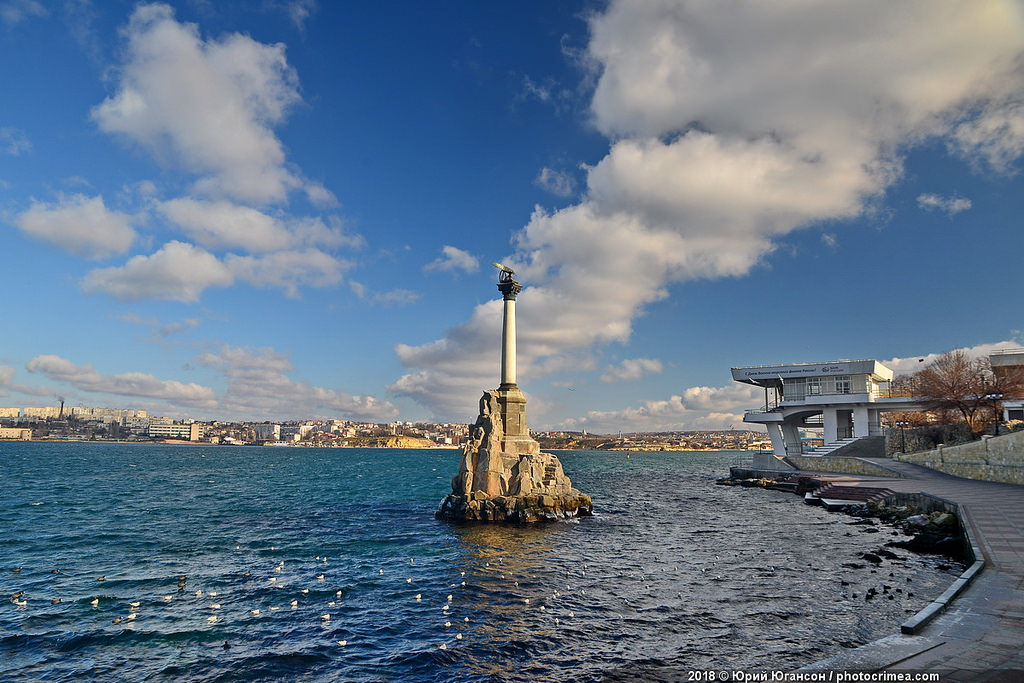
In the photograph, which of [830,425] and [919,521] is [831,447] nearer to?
[830,425]

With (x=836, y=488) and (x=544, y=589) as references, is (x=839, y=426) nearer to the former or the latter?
(x=836, y=488)

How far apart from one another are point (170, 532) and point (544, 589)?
22.9 metres

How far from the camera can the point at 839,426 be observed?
61.3 metres

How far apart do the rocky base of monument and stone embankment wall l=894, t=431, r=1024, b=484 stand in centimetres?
2667

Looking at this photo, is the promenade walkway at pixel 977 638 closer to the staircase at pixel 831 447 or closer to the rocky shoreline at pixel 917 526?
the rocky shoreline at pixel 917 526

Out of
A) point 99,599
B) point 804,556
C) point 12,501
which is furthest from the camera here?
point 12,501

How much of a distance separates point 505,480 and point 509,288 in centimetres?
1468

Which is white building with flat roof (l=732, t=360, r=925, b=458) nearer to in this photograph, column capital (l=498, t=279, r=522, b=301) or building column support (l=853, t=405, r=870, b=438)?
building column support (l=853, t=405, r=870, b=438)

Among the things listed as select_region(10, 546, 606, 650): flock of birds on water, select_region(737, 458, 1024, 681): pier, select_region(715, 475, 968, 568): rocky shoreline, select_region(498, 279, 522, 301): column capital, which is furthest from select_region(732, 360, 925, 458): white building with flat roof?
select_region(10, 546, 606, 650): flock of birds on water

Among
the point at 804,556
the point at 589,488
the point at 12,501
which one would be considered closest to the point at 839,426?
the point at 589,488

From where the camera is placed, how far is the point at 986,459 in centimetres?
3691

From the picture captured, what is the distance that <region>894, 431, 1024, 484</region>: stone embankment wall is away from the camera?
3375cm

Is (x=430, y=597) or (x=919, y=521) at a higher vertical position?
(x=919, y=521)

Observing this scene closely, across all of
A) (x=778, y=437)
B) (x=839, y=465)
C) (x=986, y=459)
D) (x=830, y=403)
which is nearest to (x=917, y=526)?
(x=986, y=459)
